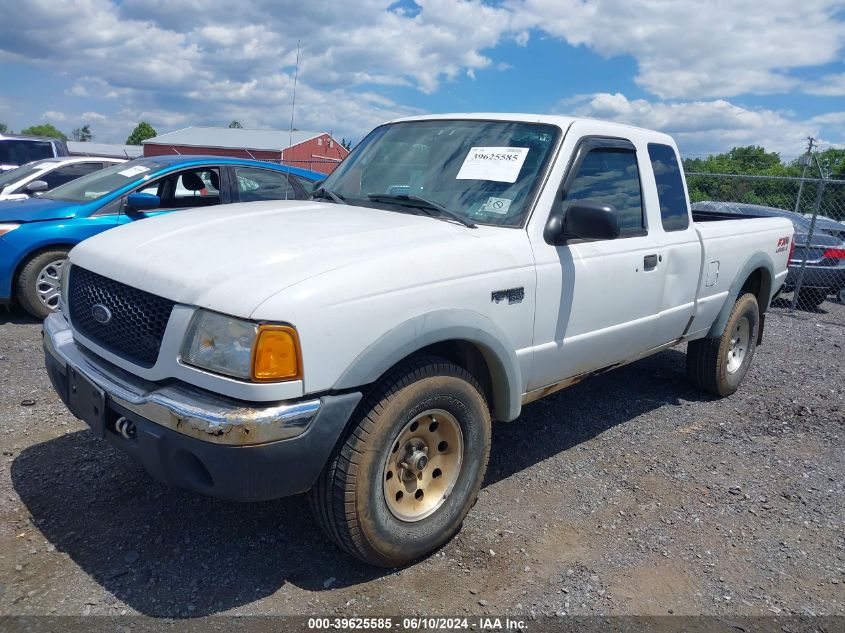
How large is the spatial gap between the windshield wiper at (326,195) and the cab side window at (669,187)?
2.03 meters

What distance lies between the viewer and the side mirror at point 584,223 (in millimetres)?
3246

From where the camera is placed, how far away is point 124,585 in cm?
282

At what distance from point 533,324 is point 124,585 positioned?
2148 millimetres

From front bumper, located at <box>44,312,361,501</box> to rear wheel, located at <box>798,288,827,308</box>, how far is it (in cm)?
1029

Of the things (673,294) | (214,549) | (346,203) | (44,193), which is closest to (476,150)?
(346,203)

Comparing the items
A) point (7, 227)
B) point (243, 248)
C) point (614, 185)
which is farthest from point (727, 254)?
point (7, 227)

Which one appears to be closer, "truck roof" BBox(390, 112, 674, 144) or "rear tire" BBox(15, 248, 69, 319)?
"truck roof" BBox(390, 112, 674, 144)

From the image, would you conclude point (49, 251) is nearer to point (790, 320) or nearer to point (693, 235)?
point (693, 235)

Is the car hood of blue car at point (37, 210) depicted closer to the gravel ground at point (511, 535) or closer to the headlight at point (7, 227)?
the headlight at point (7, 227)

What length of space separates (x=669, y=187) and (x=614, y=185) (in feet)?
2.29

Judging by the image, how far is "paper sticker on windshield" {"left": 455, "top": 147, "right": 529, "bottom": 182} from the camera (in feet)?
11.7

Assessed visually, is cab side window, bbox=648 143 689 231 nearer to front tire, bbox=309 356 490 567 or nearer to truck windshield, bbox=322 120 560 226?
truck windshield, bbox=322 120 560 226

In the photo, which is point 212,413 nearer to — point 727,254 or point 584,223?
point 584,223

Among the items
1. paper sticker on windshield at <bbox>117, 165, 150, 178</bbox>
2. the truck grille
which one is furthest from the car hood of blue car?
the truck grille
